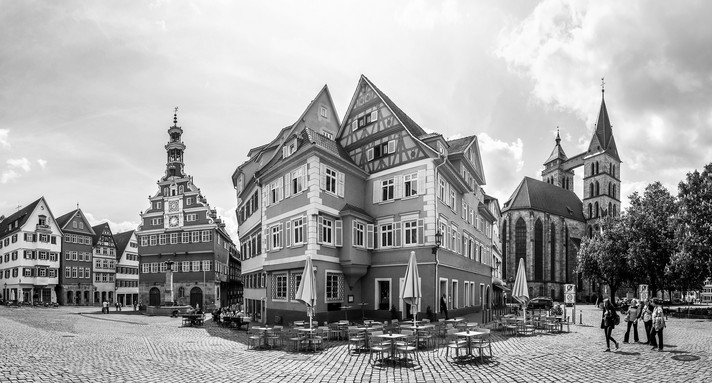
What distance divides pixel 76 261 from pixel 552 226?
3236 inches

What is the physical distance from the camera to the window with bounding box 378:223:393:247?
30844 mm

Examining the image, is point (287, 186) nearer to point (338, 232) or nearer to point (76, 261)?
point (338, 232)

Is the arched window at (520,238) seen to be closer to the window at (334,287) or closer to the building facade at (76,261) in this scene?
the building facade at (76,261)

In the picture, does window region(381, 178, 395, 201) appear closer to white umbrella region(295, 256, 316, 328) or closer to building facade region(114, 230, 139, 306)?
Answer: white umbrella region(295, 256, 316, 328)

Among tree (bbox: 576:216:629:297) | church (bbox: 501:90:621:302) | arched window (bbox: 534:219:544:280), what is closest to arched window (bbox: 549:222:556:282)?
church (bbox: 501:90:621:302)

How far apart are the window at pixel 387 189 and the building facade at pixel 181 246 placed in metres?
37.5

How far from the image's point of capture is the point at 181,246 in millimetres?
65250

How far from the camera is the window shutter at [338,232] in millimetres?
29266

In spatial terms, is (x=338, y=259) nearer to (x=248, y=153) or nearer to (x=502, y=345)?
(x=502, y=345)

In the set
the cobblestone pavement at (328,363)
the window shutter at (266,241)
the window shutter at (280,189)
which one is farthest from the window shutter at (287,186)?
the cobblestone pavement at (328,363)

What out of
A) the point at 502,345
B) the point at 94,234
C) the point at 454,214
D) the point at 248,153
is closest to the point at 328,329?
the point at 502,345

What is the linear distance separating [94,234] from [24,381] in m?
80.4

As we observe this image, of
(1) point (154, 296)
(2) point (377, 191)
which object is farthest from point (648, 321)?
(1) point (154, 296)

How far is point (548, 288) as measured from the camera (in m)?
98.1
